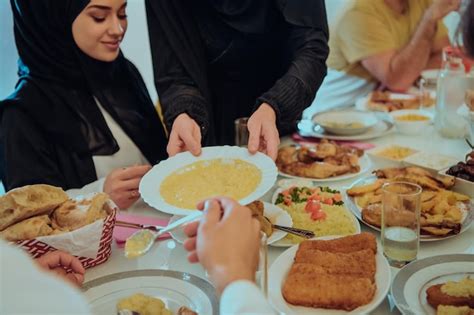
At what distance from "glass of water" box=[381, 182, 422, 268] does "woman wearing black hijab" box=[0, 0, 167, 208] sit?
38.0 inches

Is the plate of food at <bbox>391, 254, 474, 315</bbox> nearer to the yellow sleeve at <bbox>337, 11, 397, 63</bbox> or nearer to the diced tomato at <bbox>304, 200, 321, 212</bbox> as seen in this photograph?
the diced tomato at <bbox>304, 200, 321, 212</bbox>

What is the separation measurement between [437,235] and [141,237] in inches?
26.8

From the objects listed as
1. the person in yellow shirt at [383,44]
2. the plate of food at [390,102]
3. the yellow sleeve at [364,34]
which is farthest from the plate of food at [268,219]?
the yellow sleeve at [364,34]

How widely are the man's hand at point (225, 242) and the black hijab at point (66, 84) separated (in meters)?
1.14

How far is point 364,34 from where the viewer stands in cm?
285

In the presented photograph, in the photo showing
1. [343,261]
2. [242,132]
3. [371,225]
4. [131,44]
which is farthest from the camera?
[131,44]

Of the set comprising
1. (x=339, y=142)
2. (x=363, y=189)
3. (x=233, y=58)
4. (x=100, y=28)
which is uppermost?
(x=100, y=28)

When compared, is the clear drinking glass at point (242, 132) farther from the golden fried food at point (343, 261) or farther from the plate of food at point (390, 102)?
the plate of food at point (390, 102)

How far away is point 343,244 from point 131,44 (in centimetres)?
238

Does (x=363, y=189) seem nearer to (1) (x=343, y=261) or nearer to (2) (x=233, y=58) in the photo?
(1) (x=343, y=261)

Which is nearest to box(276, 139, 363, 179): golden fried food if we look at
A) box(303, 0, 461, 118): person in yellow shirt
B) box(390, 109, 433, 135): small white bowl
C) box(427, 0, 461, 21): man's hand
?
box(390, 109, 433, 135): small white bowl

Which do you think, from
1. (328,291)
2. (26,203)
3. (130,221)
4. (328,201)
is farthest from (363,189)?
(26,203)

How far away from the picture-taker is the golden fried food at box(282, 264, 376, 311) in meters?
1.01

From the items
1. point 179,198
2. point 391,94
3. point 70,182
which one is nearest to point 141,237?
point 179,198
